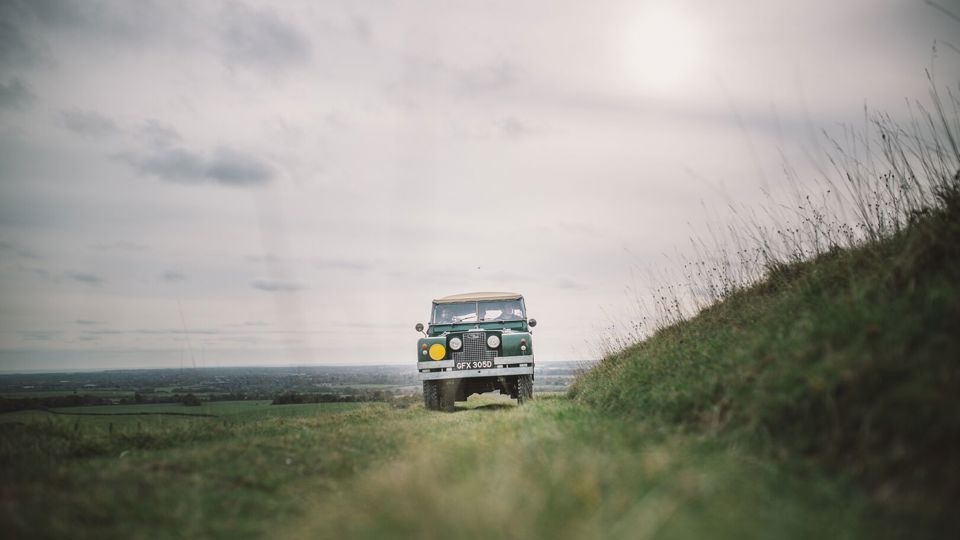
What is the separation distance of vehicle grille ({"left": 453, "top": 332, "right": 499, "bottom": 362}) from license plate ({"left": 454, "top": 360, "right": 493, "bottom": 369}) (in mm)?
125

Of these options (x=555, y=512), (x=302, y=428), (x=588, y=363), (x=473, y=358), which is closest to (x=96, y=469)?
(x=302, y=428)

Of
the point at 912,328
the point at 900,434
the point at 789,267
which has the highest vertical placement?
the point at 789,267

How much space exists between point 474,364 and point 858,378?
779cm

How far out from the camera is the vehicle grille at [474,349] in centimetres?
1054

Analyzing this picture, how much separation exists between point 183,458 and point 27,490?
3.29 ft

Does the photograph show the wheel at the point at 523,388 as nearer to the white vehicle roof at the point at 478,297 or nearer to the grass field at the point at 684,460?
the white vehicle roof at the point at 478,297

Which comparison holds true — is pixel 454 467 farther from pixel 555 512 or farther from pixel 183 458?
pixel 183 458

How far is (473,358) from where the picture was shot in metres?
10.5

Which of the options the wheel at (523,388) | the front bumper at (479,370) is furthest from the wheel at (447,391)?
the wheel at (523,388)

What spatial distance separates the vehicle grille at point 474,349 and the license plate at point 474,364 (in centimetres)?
13

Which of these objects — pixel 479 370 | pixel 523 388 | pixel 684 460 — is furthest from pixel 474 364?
pixel 684 460

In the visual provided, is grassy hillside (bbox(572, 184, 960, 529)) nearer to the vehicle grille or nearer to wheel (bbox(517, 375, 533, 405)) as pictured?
wheel (bbox(517, 375, 533, 405))

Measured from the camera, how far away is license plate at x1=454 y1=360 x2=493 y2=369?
10.3 m

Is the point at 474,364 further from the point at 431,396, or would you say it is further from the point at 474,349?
the point at 431,396
